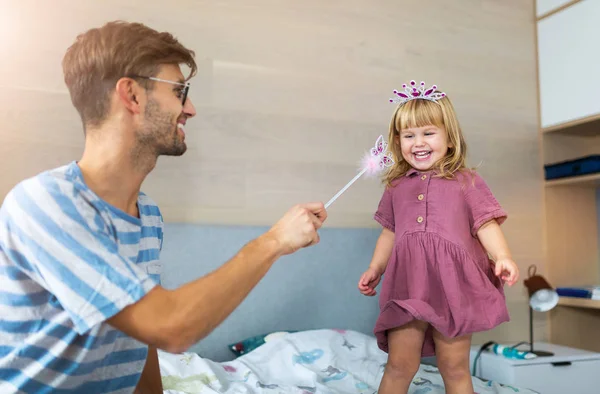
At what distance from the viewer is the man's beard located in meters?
1.18

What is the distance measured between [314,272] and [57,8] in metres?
1.40

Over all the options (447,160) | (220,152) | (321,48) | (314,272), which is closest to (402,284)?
(447,160)

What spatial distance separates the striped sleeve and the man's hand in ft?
0.86

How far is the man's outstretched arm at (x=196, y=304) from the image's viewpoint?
0.95 m

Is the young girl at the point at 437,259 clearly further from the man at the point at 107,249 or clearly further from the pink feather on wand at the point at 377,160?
the man at the point at 107,249

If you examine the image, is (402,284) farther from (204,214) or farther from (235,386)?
(204,214)

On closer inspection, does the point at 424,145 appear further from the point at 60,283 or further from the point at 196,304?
the point at 60,283

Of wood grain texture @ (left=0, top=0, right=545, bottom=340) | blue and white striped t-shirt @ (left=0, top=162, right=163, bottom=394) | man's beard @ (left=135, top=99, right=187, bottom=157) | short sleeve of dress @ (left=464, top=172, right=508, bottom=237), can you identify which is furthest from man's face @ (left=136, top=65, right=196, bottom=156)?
wood grain texture @ (left=0, top=0, right=545, bottom=340)

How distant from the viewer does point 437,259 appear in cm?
171

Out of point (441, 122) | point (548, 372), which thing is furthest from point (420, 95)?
point (548, 372)

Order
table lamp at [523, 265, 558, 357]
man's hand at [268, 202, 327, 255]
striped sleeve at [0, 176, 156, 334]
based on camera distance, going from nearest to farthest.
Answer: striped sleeve at [0, 176, 156, 334], man's hand at [268, 202, 327, 255], table lamp at [523, 265, 558, 357]

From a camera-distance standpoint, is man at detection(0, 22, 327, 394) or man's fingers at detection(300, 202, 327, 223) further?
man's fingers at detection(300, 202, 327, 223)

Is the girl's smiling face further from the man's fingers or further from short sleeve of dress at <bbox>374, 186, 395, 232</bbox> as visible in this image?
the man's fingers

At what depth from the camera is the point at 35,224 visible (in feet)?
3.12
